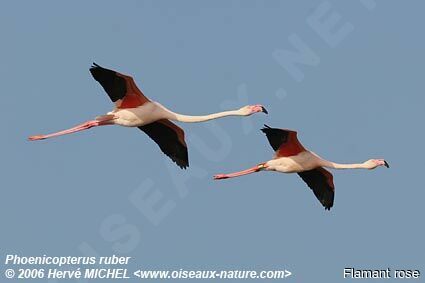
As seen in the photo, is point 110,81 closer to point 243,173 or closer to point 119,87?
point 119,87

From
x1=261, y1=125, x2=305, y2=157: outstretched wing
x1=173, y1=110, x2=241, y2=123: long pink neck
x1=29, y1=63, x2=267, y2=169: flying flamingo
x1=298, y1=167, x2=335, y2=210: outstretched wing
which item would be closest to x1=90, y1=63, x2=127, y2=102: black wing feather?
x1=29, y1=63, x2=267, y2=169: flying flamingo

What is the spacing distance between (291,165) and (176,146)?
138 inches

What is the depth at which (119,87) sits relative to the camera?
43.4 m

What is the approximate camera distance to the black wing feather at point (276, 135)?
43.6 m

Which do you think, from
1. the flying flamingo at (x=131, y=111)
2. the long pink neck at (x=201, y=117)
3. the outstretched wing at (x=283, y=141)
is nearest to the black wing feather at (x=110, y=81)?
the flying flamingo at (x=131, y=111)

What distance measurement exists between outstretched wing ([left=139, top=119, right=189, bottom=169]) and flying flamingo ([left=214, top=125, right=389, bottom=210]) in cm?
115

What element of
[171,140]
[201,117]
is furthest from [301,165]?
[171,140]

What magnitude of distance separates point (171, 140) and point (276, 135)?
3497 mm

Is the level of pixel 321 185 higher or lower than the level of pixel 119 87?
lower

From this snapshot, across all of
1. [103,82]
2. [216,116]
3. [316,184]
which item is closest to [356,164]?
[316,184]

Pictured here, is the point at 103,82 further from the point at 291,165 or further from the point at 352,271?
the point at 352,271

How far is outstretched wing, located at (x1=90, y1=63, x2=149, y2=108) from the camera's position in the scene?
42812 mm

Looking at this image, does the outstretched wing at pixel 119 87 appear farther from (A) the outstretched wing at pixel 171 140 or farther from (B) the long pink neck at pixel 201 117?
(A) the outstretched wing at pixel 171 140

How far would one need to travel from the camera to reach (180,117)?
44.5 m
